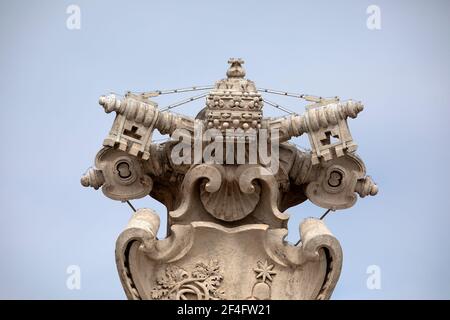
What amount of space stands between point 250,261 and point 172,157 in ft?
6.95

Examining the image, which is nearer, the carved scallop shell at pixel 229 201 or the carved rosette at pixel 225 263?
the carved rosette at pixel 225 263

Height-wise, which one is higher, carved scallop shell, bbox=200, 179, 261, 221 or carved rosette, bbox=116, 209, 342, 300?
carved scallop shell, bbox=200, 179, 261, 221

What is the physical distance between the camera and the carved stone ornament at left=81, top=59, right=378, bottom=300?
112250mm

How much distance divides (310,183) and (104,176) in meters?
3.30

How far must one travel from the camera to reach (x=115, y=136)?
4434 inches

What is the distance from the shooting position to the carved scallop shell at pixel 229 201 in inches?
4439

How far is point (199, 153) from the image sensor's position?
11262cm

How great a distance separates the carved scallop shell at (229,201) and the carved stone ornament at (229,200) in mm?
16

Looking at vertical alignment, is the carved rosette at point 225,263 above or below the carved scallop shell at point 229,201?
below

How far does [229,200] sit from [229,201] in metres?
0.02

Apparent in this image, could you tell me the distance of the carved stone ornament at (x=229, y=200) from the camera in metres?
112

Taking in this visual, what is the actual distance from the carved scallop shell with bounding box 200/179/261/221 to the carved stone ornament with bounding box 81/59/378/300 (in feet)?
0.05

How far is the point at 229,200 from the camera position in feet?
370

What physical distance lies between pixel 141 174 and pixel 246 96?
240 cm
